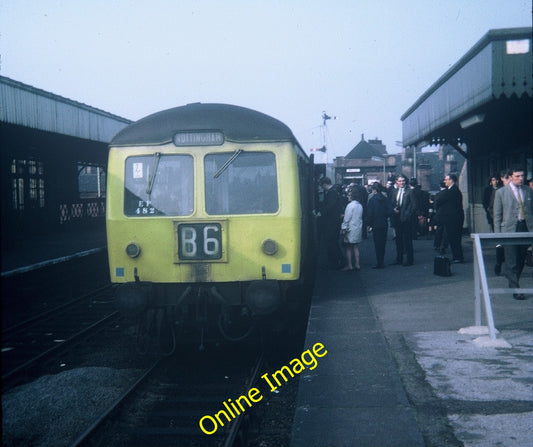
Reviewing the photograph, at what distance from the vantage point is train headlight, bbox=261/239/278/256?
649 centimetres

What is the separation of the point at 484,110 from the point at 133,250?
7275 millimetres

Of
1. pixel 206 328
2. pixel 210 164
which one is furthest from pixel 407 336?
pixel 210 164

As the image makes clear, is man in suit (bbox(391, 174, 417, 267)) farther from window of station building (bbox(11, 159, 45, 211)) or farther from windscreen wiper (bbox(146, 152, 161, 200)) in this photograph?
window of station building (bbox(11, 159, 45, 211))

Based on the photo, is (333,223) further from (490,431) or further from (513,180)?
(490,431)

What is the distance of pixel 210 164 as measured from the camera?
666cm

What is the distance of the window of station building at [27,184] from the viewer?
1820 centimetres

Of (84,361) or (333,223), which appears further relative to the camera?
(333,223)

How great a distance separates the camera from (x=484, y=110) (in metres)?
11.1

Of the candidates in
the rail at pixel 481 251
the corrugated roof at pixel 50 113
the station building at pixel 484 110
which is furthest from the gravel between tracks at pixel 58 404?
the corrugated roof at pixel 50 113

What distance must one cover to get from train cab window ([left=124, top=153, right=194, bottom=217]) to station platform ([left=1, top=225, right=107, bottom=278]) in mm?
4293

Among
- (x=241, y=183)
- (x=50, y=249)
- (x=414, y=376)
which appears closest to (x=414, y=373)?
(x=414, y=376)

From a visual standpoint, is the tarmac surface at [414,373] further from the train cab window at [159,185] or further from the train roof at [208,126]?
the train roof at [208,126]

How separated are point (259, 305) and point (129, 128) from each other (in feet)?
7.89

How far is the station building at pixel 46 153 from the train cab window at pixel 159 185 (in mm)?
6588
